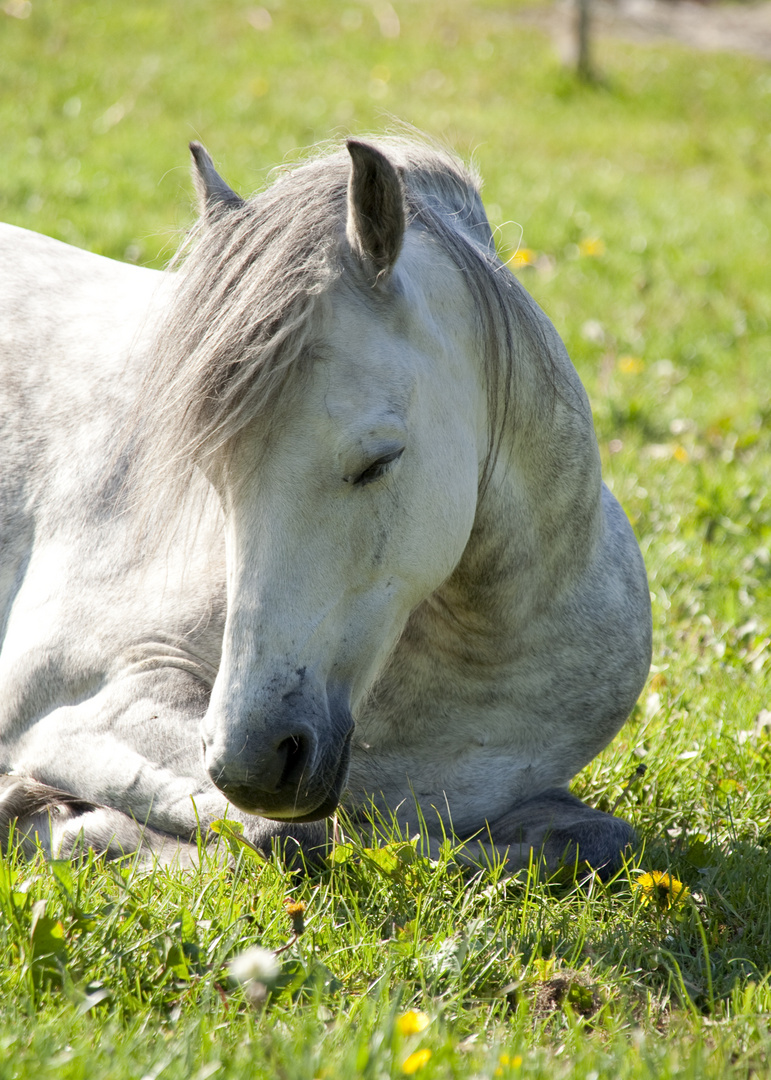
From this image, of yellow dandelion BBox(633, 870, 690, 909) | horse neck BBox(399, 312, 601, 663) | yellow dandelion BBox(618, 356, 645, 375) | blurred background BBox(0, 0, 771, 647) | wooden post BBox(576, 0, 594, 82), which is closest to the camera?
yellow dandelion BBox(633, 870, 690, 909)

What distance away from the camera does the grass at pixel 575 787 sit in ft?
6.04

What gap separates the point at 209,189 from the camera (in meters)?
2.29

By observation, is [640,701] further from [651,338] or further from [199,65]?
[199,65]

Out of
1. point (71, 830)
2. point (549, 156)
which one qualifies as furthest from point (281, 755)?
point (549, 156)

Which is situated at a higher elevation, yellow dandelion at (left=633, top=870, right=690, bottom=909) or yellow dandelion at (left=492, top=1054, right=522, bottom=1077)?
yellow dandelion at (left=492, top=1054, right=522, bottom=1077)

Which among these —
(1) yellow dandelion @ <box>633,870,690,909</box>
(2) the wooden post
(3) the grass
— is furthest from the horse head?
(2) the wooden post

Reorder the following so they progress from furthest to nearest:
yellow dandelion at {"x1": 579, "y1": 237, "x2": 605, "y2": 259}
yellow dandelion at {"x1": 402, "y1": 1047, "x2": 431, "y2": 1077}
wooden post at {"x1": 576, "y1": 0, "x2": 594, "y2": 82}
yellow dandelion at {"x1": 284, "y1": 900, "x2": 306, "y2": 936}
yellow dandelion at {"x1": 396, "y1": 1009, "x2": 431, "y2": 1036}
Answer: wooden post at {"x1": 576, "y1": 0, "x2": 594, "y2": 82} < yellow dandelion at {"x1": 579, "y1": 237, "x2": 605, "y2": 259} < yellow dandelion at {"x1": 284, "y1": 900, "x2": 306, "y2": 936} < yellow dandelion at {"x1": 396, "y1": 1009, "x2": 431, "y2": 1036} < yellow dandelion at {"x1": 402, "y1": 1047, "x2": 431, "y2": 1077}

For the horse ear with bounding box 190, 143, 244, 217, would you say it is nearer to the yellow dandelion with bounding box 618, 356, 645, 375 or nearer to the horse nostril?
the horse nostril

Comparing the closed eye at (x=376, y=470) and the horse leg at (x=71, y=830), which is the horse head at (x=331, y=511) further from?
the horse leg at (x=71, y=830)

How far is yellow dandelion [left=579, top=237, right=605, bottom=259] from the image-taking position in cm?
736

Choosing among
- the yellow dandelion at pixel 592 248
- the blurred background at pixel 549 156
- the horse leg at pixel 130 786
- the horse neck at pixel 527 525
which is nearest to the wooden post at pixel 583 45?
the blurred background at pixel 549 156

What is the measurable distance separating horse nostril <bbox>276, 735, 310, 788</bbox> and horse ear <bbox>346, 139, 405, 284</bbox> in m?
0.93

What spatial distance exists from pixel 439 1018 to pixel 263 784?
0.55 m

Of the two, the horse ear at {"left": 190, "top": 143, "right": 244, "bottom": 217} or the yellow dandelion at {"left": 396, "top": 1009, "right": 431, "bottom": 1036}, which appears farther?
the horse ear at {"left": 190, "top": 143, "right": 244, "bottom": 217}
